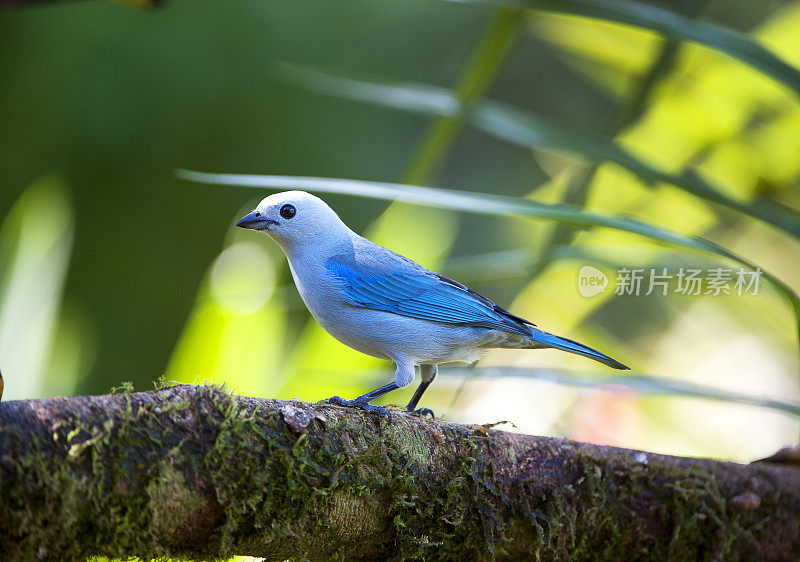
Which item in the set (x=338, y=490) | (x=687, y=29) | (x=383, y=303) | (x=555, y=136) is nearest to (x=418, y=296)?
(x=383, y=303)

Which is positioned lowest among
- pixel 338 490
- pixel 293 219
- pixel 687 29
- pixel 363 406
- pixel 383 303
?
pixel 338 490

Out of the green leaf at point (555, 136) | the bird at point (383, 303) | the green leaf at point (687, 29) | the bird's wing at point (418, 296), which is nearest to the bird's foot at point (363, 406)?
the bird at point (383, 303)

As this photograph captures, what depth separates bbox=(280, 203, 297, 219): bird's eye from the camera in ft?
6.98

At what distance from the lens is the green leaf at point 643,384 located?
2041mm

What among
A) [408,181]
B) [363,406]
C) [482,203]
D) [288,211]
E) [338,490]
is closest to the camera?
[338,490]

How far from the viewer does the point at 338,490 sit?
1.55 meters

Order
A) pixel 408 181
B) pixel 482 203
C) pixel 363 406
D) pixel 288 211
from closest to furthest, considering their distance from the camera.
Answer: pixel 363 406
pixel 482 203
pixel 288 211
pixel 408 181

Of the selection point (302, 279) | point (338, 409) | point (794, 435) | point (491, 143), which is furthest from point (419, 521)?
point (491, 143)

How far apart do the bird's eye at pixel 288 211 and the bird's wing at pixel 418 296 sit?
6.4 inches

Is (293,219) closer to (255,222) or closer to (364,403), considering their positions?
(255,222)

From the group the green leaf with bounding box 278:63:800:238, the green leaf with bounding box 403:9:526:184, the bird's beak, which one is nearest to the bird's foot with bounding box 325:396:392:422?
the bird's beak

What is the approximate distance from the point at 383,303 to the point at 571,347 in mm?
537

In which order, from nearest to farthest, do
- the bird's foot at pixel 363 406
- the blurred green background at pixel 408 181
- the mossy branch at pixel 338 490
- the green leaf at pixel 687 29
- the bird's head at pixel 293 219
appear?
the mossy branch at pixel 338 490 → the bird's foot at pixel 363 406 → the green leaf at pixel 687 29 → the bird's head at pixel 293 219 → the blurred green background at pixel 408 181

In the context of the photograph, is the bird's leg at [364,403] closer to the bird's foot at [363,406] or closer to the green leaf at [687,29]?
the bird's foot at [363,406]
